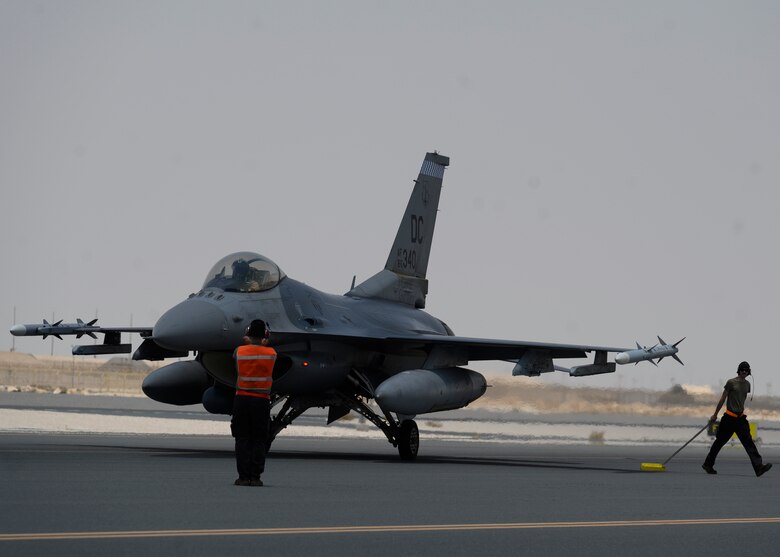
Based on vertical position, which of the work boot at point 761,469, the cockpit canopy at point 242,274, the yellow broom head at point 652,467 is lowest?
the yellow broom head at point 652,467

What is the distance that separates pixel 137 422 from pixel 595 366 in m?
20.4

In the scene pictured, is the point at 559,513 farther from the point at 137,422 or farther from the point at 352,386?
the point at 137,422

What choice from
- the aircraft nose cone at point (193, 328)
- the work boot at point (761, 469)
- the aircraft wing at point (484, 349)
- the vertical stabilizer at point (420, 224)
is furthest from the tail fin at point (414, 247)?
the work boot at point (761, 469)

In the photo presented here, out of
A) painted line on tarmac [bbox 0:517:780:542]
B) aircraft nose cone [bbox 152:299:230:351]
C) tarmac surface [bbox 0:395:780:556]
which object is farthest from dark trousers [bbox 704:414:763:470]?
painted line on tarmac [bbox 0:517:780:542]

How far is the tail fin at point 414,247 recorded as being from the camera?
94.7 feet

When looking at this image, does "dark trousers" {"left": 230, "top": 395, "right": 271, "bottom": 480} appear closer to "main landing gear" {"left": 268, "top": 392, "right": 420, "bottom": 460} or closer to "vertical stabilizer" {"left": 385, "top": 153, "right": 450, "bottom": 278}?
"main landing gear" {"left": 268, "top": 392, "right": 420, "bottom": 460}

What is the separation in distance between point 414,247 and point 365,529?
773 inches

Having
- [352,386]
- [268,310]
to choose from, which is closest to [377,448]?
[352,386]

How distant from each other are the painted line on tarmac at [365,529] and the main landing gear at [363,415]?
40.4 feet

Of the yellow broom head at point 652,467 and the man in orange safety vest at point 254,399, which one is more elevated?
the man in orange safety vest at point 254,399

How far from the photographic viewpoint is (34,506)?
1171cm

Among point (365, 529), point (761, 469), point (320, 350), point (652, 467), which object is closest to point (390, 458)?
point (320, 350)

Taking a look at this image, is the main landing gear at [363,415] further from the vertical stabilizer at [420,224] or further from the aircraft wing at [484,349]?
the vertical stabilizer at [420,224]

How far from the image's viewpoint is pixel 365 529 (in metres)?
10.7
